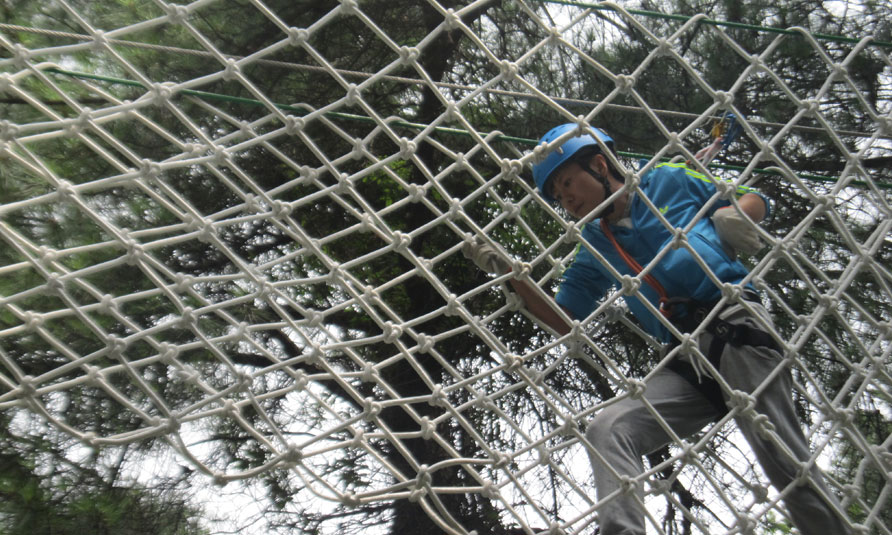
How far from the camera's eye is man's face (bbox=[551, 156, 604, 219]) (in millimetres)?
1771

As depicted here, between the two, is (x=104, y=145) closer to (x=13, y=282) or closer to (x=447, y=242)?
(x=13, y=282)

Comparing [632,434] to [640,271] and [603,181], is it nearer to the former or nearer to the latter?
[640,271]

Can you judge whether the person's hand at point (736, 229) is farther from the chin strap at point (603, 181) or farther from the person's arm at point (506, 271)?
the person's arm at point (506, 271)

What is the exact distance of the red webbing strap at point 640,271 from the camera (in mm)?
1694

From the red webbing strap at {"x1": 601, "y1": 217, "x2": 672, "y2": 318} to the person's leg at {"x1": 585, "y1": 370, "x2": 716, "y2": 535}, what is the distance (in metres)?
0.12

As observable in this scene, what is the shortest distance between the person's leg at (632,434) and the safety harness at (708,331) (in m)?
0.02

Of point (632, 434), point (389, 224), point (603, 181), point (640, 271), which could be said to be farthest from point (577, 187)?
point (389, 224)

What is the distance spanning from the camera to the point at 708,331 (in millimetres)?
1661

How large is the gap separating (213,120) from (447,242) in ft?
2.45

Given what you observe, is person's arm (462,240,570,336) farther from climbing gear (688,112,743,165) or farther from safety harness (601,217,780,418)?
climbing gear (688,112,743,165)

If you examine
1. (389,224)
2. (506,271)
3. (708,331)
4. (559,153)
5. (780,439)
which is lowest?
(780,439)

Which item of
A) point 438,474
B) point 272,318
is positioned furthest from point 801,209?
point 272,318

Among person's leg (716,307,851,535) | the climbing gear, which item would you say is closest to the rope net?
the climbing gear

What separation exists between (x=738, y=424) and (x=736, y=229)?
1.08 feet
